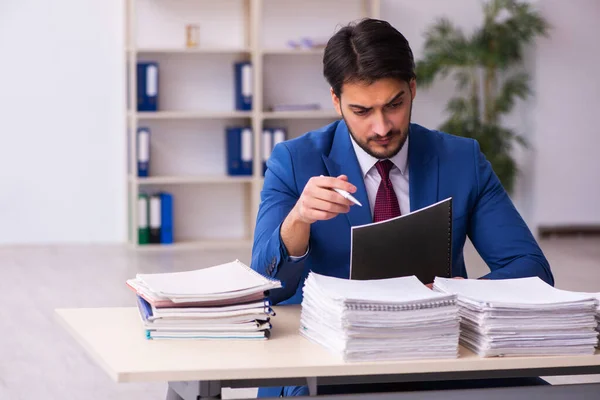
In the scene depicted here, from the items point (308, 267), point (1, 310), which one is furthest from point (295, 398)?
point (1, 310)

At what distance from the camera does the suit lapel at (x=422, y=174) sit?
221 cm

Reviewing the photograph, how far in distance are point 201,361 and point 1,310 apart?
3.40 meters

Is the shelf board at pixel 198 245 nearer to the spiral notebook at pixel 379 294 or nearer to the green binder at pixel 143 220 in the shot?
the green binder at pixel 143 220

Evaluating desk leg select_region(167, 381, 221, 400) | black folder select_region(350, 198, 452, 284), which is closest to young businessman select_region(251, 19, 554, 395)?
black folder select_region(350, 198, 452, 284)

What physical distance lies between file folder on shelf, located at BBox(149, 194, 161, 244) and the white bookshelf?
85 mm

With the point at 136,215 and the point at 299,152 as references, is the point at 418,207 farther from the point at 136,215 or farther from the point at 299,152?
the point at 136,215

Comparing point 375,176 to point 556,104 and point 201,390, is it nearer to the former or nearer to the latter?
point 201,390

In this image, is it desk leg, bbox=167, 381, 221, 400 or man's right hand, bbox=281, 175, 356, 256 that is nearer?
desk leg, bbox=167, 381, 221, 400

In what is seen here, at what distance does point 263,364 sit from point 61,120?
549 centimetres

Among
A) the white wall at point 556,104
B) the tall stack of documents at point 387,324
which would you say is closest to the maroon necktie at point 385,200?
the tall stack of documents at point 387,324

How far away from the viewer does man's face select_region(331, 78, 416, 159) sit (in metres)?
2.10

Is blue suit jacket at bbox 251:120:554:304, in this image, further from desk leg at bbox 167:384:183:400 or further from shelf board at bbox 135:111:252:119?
shelf board at bbox 135:111:252:119

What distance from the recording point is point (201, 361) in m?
1.51

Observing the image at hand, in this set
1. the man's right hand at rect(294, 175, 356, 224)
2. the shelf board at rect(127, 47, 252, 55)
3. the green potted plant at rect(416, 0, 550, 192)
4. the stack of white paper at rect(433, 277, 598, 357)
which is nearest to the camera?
the stack of white paper at rect(433, 277, 598, 357)
